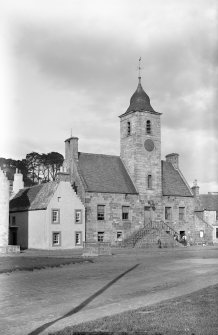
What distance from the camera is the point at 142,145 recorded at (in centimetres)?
5884

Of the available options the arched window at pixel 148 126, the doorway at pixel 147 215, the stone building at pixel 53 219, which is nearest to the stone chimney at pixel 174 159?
the arched window at pixel 148 126

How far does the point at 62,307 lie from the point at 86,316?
5.71ft

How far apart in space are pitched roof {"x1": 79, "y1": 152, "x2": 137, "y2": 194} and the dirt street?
Answer: 2992 centimetres

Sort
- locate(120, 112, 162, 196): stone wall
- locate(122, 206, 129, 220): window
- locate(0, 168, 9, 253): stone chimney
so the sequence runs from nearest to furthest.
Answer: locate(0, 168, 9, 253): stone chimney < locate(122, 206, 129, 220): window < locate(120, 112, 162, 196): stone wall

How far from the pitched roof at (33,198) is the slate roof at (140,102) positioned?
15469 mm

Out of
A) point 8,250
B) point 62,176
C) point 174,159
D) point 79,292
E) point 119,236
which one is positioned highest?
point 174,159

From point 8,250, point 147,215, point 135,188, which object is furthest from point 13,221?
point 8,250

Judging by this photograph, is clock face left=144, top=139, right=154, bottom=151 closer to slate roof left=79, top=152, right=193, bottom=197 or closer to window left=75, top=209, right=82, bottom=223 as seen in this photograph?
slate roof left=79, top=152, right=193, bottom=197

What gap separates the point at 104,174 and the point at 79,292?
4075 centimetres

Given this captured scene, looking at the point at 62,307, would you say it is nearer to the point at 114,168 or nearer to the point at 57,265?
the point at 57,265

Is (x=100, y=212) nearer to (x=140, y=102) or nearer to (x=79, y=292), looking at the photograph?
(x=140, y=102)

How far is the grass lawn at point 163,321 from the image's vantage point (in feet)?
32.2

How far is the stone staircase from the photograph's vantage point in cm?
5378

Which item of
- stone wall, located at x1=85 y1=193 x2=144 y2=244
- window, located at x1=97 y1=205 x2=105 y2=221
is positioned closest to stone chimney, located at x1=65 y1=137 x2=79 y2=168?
stone wall, located at x1=85 y1=193 x2=144 y2=244
